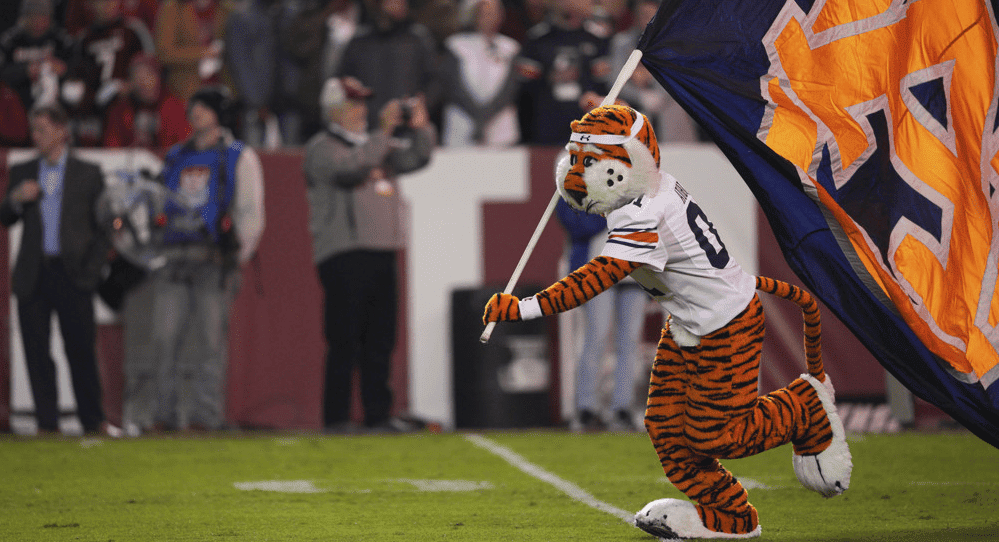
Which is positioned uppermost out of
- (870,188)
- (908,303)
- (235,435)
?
(870,188)

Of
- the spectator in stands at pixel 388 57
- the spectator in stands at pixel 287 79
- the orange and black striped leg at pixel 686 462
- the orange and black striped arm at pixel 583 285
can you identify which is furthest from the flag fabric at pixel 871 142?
the spectator in stands at pixel 287 79

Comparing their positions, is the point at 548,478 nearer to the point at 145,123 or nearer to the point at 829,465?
the point at 829,465

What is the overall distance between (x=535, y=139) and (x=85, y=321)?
3.31 metres

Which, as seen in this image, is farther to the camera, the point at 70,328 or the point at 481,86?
the point at 481,86

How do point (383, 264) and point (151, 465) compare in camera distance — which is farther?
point (383, 264)

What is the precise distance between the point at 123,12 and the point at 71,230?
7.57ft

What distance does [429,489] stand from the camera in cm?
595

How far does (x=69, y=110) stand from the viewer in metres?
9.38

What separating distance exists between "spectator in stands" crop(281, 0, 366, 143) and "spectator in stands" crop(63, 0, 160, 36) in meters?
1.18

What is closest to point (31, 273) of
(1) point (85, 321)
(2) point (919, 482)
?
(1) point (85, 321)

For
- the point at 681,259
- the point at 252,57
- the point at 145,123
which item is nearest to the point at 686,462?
the point at 681,259

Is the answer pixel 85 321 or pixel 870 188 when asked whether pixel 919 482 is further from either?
pixel 85 321

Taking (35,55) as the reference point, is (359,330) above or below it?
below

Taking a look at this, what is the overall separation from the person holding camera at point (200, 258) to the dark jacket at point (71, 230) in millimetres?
427
